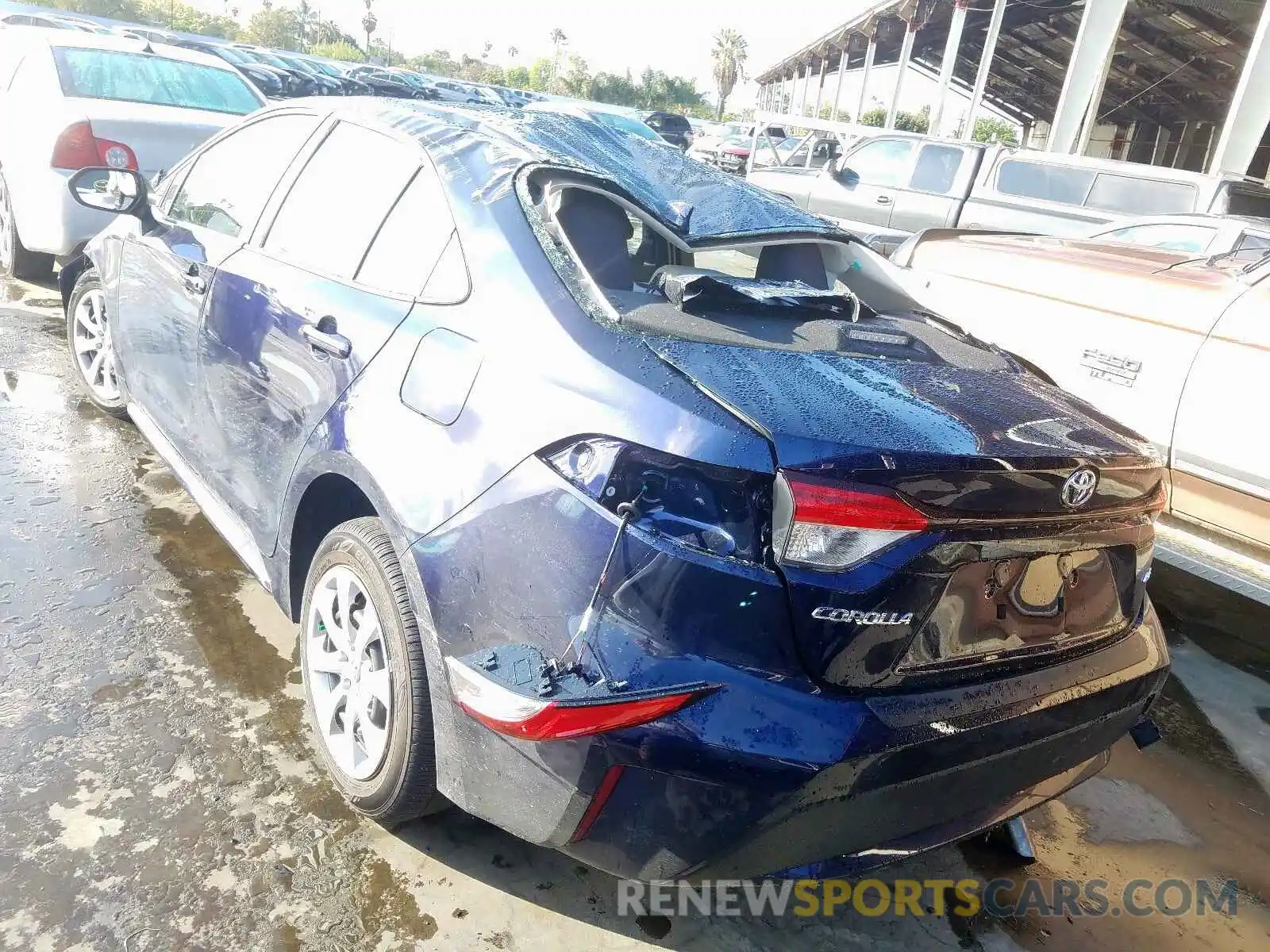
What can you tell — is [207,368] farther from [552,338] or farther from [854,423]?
[854,423]

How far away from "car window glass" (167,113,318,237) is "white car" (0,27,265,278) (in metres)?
2.09

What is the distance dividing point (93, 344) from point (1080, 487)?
170 inches

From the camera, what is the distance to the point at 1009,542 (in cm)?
170

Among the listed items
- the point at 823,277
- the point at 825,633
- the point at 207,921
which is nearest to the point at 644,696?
the point at 825,633

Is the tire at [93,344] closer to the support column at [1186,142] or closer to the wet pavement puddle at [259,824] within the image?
A: the wet pavement puddle at [259,824]

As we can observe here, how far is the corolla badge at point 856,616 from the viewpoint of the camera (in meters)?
1.55

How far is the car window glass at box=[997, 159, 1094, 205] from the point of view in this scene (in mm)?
9438

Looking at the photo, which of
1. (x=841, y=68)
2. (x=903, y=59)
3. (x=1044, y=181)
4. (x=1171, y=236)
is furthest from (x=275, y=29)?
(x=1171, y=236)

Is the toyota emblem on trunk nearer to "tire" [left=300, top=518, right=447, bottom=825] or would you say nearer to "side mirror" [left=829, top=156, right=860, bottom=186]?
"tire" [left=300, top=518, right=447, bottom=825]

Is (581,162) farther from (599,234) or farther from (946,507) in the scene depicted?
(946,507)

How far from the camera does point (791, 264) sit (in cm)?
274

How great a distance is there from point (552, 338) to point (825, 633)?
0.76m

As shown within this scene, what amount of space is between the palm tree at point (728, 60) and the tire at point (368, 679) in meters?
94.3

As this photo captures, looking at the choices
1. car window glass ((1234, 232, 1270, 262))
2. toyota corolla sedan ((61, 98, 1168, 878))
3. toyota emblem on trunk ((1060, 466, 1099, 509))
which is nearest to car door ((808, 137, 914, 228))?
car window glass ((1234, 232, 1270, 262))
